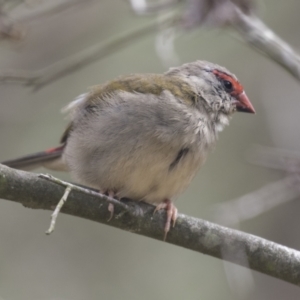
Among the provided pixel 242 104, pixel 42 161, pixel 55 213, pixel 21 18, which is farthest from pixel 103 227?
pixel 55 213

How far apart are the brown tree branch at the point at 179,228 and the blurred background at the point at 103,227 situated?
2.58 m

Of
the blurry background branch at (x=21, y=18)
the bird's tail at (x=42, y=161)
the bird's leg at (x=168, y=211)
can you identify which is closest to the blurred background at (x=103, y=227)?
the blurry background branch at (x=21, y=18)

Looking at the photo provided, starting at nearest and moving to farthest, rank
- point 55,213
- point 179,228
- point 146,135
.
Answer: point 55,213 → point 179,228 → point 146,135

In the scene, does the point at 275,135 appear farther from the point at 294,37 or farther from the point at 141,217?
the point at 141,217

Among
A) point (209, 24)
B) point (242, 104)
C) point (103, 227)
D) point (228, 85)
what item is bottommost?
point (103, 227)

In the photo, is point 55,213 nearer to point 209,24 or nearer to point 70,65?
point 70,65

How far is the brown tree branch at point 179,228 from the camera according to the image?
3758 millimetres

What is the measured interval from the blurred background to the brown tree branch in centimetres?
258

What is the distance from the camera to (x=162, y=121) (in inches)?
176

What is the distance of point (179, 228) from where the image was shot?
13.8ft

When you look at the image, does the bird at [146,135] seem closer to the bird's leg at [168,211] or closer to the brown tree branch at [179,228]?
the bird's leg at [168,211]

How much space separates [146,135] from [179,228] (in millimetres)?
660

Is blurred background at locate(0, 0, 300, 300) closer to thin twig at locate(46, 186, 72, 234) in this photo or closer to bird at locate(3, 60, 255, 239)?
bird at locate(3, 60, 255, 239)

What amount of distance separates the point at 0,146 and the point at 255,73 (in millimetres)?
3115
